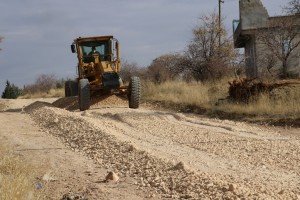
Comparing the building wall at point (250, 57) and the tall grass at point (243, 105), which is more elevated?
the building wall at point (250, 57)

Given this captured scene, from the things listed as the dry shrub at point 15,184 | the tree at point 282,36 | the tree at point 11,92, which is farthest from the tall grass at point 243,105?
the tree at point 11,92

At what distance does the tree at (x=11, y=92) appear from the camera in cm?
5666

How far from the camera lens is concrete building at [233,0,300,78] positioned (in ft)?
88.6

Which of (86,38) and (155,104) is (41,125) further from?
(155,104)

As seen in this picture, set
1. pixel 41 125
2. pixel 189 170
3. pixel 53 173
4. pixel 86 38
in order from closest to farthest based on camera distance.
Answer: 1. pixel 189 170
2. pixel 53 173
3. pixel 41 125
4. pixel 86 38

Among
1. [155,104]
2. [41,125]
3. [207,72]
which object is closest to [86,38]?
[155,104]

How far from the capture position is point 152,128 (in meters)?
13.6

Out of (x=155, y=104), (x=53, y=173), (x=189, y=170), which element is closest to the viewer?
(x=189, y=170)

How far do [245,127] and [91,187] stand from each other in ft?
26.5

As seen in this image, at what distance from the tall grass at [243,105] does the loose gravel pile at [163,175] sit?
605 cm

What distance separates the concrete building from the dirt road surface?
13126 millimetres

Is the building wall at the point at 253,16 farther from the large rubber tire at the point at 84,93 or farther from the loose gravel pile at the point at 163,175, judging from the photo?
the loose gravel pile at the point at 163,175

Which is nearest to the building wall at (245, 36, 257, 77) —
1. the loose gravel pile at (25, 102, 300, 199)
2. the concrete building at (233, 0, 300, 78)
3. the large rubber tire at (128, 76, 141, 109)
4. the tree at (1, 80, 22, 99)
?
the concrete building at (233, 0, 300, 78)

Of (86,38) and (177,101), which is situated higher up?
(86,38)
